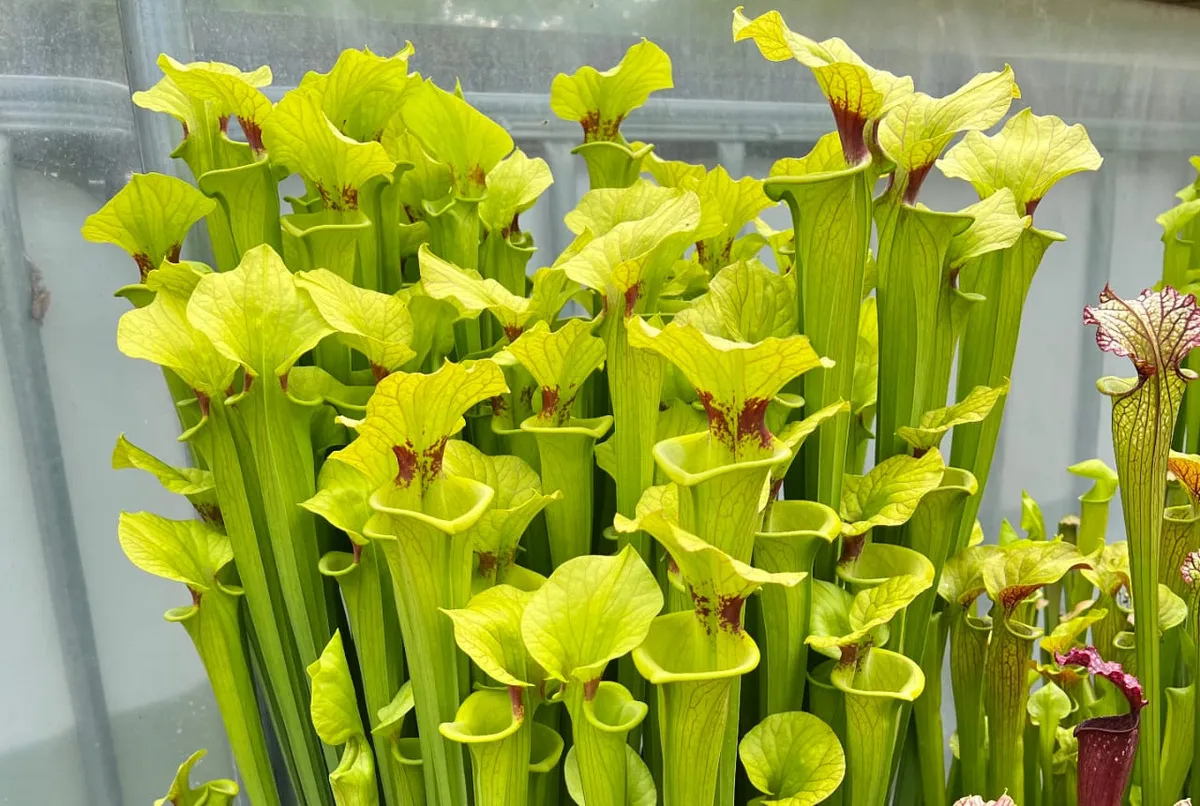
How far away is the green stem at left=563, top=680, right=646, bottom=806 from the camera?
1.32 feet

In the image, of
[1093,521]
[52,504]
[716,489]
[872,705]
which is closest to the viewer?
[716,489]

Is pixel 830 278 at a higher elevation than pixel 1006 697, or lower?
higher

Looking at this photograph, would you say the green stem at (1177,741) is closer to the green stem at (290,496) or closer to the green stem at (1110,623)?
the green stem at (1110,623)

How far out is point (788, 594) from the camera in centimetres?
46

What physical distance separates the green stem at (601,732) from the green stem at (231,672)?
0.23 metres

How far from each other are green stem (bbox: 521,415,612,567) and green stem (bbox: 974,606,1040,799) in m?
0.29

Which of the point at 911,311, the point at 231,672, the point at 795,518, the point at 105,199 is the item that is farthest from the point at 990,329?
the point at 105,199

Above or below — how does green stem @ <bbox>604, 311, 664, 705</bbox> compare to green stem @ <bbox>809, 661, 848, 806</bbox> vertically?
above

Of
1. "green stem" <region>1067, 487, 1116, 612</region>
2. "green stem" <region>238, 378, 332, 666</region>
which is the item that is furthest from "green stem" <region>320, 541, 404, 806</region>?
"green stem" <region>1067, 487, 1116, 612</region>

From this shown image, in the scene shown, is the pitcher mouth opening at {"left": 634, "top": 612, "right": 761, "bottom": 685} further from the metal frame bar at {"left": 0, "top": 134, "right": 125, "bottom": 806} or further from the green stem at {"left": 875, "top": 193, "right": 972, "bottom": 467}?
the metal frame bar at {"left": 0, "top": 134, "right": 125, "bottom": 806}

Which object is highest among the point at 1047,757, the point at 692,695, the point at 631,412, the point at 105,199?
the point at 105,199

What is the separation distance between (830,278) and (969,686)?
335 mm

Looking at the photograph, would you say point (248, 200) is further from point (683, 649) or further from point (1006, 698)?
point (1006, 698)

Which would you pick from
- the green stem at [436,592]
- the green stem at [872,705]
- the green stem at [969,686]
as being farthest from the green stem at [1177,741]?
the green stem at [436,592]
